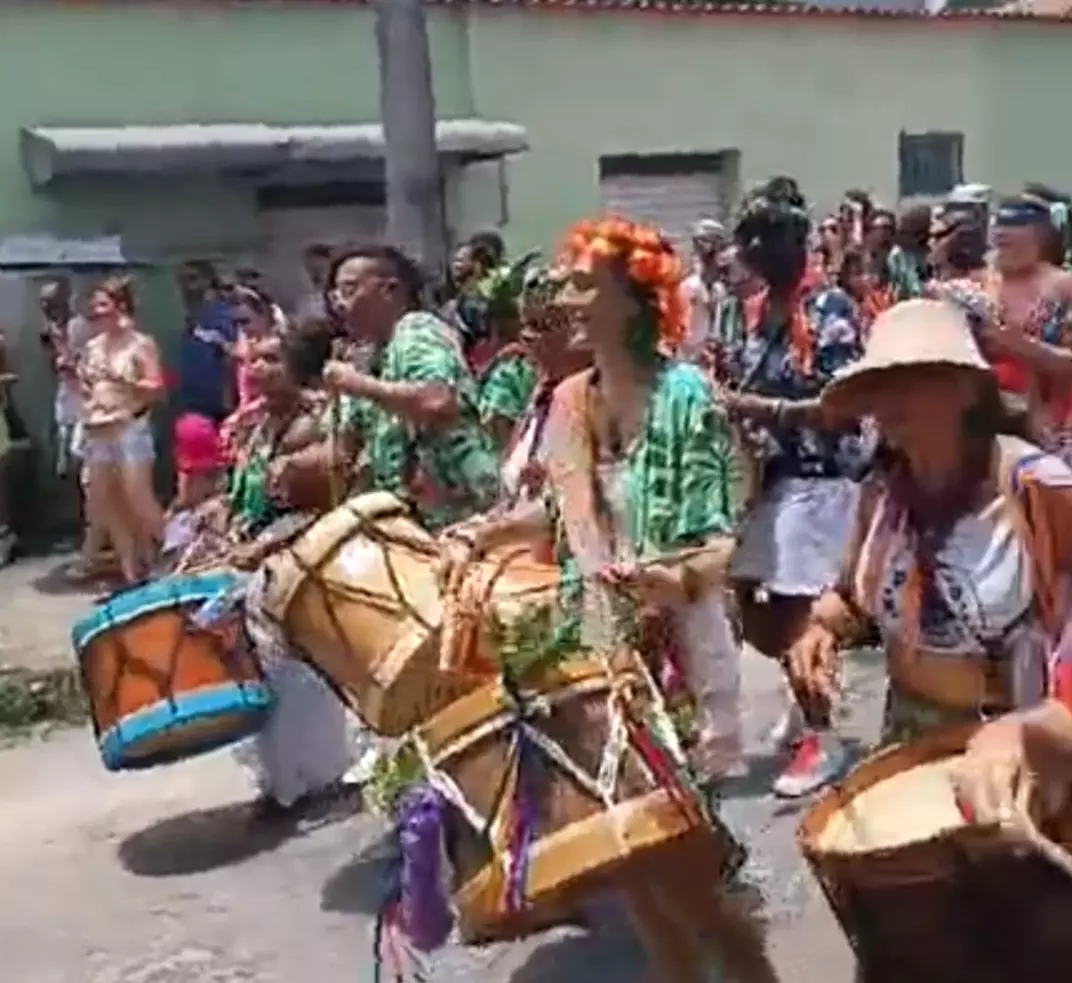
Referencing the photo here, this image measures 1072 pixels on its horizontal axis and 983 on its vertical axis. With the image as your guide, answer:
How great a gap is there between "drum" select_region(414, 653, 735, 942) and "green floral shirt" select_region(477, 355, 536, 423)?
2076 mm

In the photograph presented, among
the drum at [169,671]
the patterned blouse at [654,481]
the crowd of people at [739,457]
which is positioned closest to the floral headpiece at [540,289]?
the crowd of people at [739,457]

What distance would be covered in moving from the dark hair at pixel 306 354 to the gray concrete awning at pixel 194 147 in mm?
7167

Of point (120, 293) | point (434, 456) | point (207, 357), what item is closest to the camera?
point (434, 456)

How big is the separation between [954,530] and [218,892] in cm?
302

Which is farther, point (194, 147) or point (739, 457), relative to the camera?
point (194, 147)

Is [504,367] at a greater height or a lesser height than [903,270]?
greater

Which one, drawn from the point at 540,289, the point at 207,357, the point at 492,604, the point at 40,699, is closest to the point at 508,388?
the point at 540,289

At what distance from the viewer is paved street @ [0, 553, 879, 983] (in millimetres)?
5238

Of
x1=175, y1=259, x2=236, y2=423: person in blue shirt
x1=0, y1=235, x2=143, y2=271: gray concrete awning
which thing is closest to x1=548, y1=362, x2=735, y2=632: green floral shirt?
x1=175, y1=259, x2=236, y2=423: person in blue shirt

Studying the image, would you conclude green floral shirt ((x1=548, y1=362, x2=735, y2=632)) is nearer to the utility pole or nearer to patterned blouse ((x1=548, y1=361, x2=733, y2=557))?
patterned blouse ((x1=548, y1=361, x2=733, y2=557))

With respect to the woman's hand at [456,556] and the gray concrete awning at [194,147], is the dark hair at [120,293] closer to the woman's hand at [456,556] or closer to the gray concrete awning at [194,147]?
the gray concrete awning at [194,147]

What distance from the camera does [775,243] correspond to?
245 inches

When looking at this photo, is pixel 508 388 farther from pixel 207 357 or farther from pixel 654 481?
pixel 207 357

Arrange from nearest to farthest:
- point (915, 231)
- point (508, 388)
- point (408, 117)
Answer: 1. point (508, 388)
2. point (915, 231)
3. point (408, 117)
